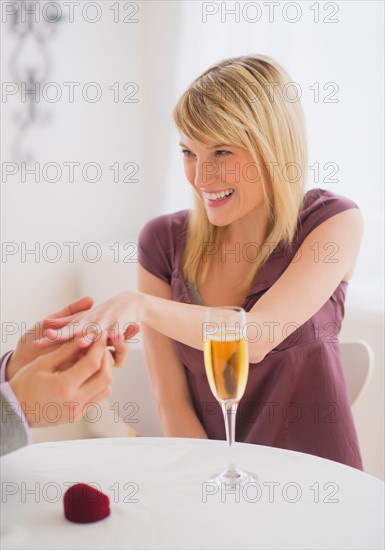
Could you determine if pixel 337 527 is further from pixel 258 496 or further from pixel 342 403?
pixel 342 403

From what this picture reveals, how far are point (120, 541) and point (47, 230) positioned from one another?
90.8 inches

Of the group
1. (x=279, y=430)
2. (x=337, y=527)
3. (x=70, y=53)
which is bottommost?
(x=279, y=430)

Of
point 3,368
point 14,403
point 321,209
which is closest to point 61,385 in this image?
point 14,403

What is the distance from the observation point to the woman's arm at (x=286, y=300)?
1.56 meters

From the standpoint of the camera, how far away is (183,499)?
1.09m

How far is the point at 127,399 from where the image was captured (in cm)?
191

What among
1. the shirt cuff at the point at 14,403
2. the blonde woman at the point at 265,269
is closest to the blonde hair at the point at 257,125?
the blonde woman at the point at 265,269

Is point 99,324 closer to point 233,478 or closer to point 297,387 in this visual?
point 233,478

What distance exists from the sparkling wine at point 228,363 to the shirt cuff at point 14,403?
0.30 metres

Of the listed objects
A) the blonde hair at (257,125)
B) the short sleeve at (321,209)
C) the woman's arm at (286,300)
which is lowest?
the woman's arm at (286,300)

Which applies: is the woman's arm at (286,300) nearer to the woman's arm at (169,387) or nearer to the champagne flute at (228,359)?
the woman's arm at (169,387)

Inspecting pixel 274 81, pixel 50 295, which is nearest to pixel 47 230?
pixel 50 295

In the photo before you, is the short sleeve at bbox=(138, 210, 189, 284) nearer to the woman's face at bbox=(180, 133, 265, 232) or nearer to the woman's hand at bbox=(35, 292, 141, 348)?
the woman's face at bbox=(180, 133, 265, 232)

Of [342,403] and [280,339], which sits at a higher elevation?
[280,339]
